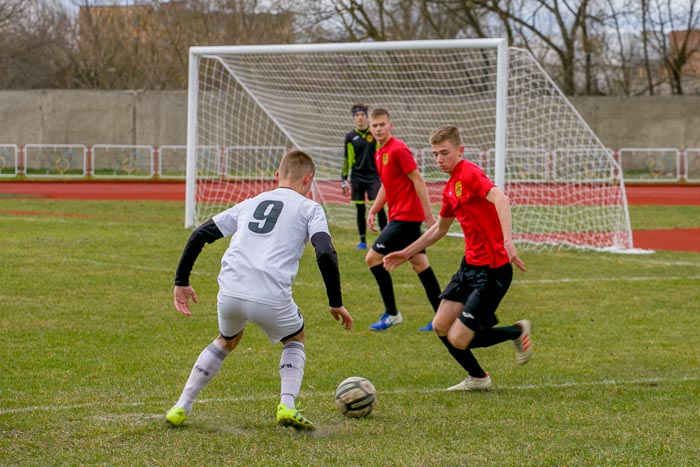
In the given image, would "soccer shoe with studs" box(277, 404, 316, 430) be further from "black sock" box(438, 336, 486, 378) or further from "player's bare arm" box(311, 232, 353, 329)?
"black sock" box(438, 336, 486, 378)

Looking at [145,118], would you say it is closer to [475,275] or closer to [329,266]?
[475,275]

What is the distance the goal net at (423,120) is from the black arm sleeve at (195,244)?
8655 millimetres

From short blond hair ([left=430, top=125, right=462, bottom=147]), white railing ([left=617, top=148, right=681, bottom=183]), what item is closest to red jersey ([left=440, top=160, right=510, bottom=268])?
short blond hair ([left=430, top=125, right=462, bottom=147])

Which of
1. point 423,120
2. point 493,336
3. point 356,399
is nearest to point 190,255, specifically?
point 356,399

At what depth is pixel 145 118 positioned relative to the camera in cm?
3603

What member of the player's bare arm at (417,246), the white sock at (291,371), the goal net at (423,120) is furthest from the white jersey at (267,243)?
the goal net at (423,120)

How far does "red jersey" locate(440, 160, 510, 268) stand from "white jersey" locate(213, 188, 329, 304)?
5.13 feet

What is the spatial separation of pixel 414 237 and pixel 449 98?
13.3 metres

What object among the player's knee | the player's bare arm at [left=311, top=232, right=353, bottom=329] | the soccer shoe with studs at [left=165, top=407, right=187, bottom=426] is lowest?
the soccer shoe with studs at [left=165, top=407, right=187, bottom=426]

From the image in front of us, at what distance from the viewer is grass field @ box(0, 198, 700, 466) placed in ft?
16.2

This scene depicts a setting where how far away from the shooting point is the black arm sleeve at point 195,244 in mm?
5227

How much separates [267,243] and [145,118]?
105ft

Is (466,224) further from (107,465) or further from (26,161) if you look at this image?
(26,161)

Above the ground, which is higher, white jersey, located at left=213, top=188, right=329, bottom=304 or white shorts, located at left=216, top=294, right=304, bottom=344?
white jersey, located at left=213, top=188, right=329, bottom=304
